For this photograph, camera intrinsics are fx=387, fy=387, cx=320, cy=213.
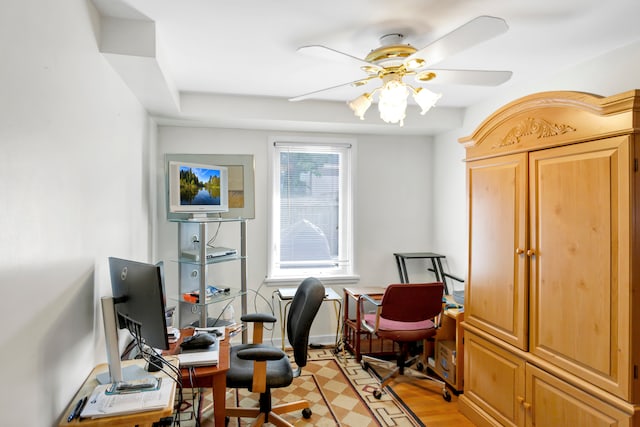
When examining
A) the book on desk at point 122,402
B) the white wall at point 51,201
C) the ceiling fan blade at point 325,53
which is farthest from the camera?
the ceiling fan blade at point 325,53

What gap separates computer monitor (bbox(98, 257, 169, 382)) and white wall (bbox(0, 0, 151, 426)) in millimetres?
130

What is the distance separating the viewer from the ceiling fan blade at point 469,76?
202 centimetres

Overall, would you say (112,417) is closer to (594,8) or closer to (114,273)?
(114,273)

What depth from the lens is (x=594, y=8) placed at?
1.85 metres

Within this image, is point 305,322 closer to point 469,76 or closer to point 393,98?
point 393,98

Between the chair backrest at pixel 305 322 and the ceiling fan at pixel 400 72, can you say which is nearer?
the ceiling fan at pixel 400 72

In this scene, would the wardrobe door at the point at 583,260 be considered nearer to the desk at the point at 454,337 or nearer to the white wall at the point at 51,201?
the desk at the point at 454,337

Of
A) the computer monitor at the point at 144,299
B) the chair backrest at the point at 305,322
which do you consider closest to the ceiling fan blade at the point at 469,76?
the chair backrest at the point at 305,322

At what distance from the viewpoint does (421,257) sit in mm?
4008

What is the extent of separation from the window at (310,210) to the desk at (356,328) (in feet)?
1.28

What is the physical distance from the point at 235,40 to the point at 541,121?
1.75 metres

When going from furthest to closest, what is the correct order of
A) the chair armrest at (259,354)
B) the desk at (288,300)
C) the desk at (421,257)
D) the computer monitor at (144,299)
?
1. the desk at (421,257)
2. the desk at (288,300)
3. the chair armrest at (259,354)
4. the computer monitor at (144,299)

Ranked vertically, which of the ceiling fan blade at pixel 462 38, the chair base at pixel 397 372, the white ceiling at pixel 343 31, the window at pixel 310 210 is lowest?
the chair base at pixel 397 372

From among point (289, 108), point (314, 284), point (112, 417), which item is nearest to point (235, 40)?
point (289, 108)
